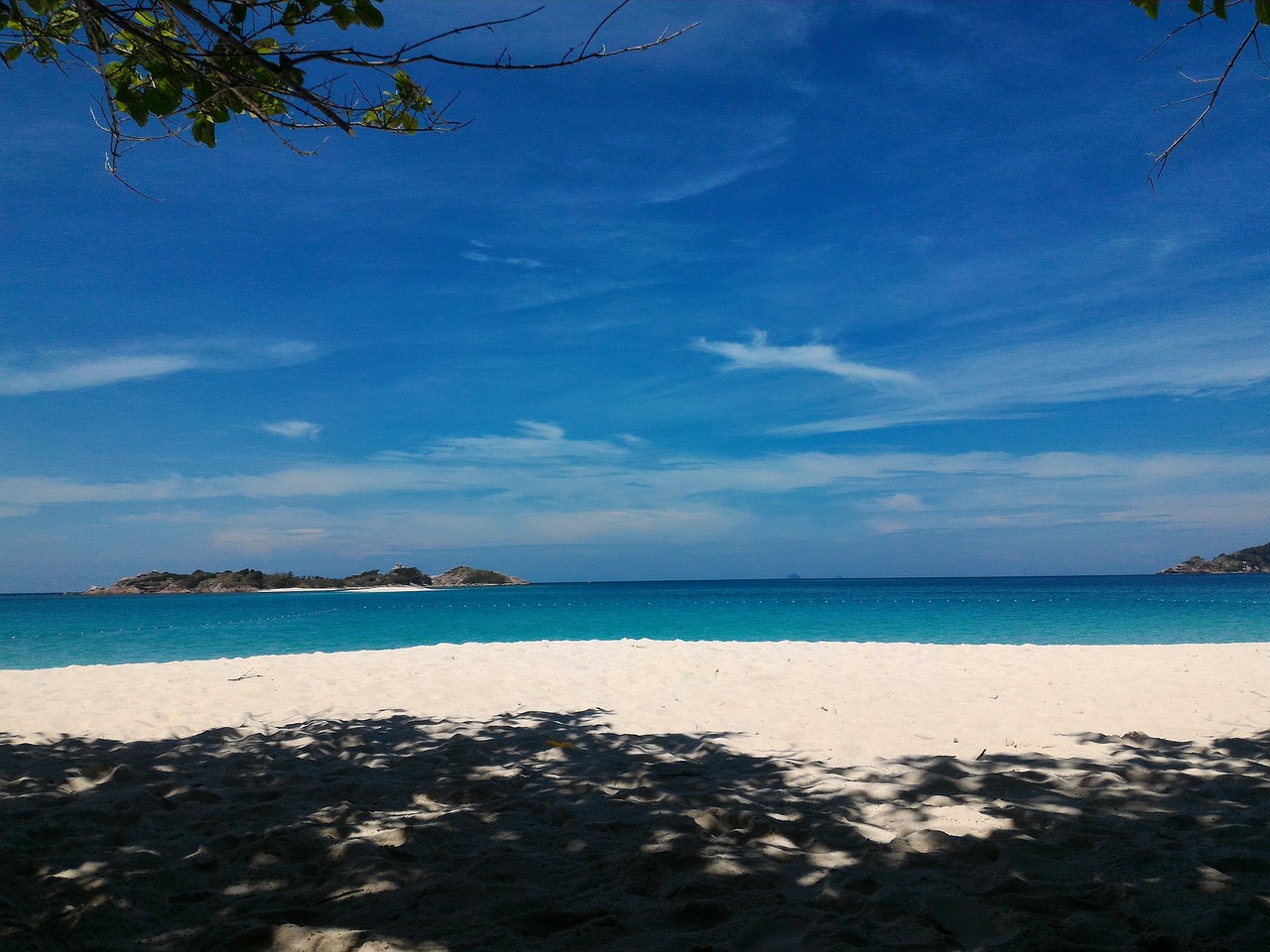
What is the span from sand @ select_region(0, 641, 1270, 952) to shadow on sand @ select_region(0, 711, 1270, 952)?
18 mm

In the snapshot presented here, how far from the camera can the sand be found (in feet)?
9.02

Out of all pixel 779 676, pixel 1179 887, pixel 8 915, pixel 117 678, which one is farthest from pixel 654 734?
pixel 117 678

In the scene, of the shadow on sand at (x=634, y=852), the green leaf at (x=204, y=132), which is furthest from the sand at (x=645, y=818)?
the green leaf at (x=204, y=132)

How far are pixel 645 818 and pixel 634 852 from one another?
1.83 feet

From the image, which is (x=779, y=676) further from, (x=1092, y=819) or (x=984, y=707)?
(x=1092, y=819)

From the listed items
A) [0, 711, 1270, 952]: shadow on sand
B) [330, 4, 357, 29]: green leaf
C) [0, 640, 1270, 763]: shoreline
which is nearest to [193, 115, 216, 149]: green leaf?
[330, 4, 357, 29]: green leaf

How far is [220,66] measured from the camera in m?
3.08

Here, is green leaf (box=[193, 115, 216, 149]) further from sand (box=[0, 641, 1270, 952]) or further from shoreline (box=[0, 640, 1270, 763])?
shoreline (box=[0, 640, 1270, 763])

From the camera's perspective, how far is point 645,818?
13.2ft

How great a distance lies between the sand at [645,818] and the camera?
2.75 m

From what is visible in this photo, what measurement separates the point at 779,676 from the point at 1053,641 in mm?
14032

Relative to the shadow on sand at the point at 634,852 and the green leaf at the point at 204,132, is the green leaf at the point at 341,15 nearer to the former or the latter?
the green leaf at the point at 204,132

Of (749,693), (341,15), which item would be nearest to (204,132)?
(341,15)

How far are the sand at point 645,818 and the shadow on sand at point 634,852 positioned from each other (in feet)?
0.06
